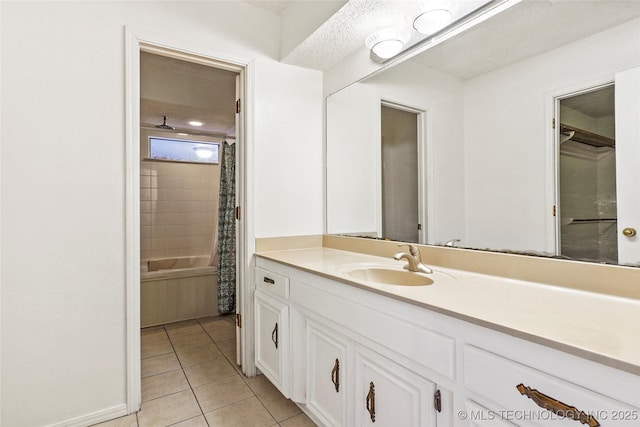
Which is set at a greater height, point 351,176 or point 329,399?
point 351,176

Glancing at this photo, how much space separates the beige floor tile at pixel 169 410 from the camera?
5.31 ft

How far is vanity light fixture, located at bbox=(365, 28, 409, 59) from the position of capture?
168 centimetres

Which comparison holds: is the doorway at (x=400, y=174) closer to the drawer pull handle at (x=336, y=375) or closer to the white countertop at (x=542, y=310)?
the white countertop at (x=542, y=310)

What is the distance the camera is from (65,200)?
155cm

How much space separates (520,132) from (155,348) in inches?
110

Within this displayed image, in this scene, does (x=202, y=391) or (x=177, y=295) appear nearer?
(x=202, y=391)

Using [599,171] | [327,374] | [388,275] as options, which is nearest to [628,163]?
[599,171]

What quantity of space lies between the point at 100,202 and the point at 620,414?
2.03 meters

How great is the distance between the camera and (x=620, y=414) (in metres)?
0.57

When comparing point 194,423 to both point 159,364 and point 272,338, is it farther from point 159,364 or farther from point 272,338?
point 159,364

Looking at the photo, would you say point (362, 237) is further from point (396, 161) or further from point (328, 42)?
point (328, 42)

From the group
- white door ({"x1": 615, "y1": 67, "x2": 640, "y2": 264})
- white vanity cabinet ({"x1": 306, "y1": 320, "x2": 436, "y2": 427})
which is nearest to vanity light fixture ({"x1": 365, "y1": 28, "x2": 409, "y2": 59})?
white door ({"x1": 615, "y1": 67, "x2": 640, "y2": 264})

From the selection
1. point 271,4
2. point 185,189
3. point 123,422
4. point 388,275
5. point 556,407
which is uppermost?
point 271,4

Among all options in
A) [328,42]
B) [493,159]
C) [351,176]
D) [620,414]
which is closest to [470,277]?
[493,159]
